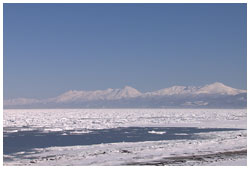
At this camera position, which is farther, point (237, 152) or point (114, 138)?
point (114, 138)

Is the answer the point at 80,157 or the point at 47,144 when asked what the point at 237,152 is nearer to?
the point at 80,157

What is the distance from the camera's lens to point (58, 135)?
84.3 ft

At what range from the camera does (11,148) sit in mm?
19297

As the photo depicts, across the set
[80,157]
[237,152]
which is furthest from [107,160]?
[237,152]

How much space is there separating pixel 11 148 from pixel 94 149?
14.3 ft

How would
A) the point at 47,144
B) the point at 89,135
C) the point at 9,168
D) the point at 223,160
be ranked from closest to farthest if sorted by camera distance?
the point at 9,168 → the point at 223,160 → the point at 47,144 → the point at 89,135

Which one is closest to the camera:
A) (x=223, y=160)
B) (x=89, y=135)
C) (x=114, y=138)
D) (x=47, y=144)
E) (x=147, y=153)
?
(x=223, y=160)

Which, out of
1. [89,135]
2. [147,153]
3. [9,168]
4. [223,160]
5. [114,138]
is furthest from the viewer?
[89,135]

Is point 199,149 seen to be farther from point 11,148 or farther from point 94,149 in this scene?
point 11,148

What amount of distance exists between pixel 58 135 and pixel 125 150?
8769 millimetres

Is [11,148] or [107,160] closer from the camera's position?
[107,160]

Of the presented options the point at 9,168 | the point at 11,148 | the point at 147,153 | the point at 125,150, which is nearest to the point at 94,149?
the point at 125,150

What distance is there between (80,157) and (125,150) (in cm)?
267

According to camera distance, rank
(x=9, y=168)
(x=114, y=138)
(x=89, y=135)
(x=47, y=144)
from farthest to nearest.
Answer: (x=89, y=135), (x=114, y=138), (x=47, y=144), (x=9, y=168)
